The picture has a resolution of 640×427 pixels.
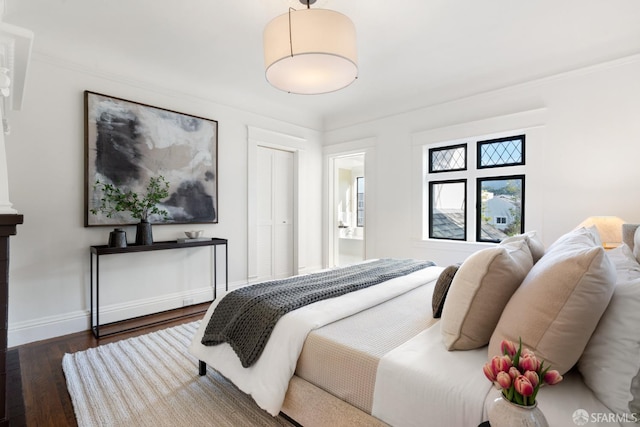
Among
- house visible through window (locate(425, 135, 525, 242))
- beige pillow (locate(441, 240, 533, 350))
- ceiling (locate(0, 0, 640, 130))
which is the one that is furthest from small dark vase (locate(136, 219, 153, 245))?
house visible through window (locate(425, 135, 525, 242))

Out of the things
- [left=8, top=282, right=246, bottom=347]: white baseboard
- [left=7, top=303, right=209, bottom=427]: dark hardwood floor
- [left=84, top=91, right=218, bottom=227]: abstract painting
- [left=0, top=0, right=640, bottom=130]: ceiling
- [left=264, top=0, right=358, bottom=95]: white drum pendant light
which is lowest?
[left=7, top=303, right=209, bottom=427]: dark hardwood floor

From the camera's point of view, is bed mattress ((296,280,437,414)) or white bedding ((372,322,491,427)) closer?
white bedding ((372,322,491,427))

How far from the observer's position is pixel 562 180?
3.09 meters

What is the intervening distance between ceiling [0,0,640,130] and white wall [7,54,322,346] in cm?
20

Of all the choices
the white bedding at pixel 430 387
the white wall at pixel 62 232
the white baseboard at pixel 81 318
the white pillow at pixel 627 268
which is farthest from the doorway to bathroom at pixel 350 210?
the white bedding at pixel 430 387

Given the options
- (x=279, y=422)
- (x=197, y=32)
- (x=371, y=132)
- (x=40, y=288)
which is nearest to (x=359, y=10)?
(x=197, y=32)

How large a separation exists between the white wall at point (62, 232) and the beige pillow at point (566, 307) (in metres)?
3.45

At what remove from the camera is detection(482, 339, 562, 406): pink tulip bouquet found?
722 millimetres

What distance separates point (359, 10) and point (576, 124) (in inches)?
95.7

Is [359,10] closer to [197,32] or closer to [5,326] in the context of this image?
[197,32]

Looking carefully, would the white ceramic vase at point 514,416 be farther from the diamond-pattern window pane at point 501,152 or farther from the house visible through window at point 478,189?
the diamond-pattern window pane at point 501,152

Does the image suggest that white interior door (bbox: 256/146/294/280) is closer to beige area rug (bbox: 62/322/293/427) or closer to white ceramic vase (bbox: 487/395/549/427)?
beige area rug (bbox: 62/322/293/427)

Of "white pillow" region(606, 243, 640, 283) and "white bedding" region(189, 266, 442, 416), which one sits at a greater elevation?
"white pillow" region(606, 243, 640, 283)

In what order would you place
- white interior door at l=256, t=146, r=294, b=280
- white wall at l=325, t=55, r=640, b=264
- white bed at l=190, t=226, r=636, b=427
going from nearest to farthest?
1. white bed at l=190, t=226, r=636, b=427
2. white wall at l=325, t=55, r=640, b=264
3. white interior door at l=256, t=146, r=294, b=280
